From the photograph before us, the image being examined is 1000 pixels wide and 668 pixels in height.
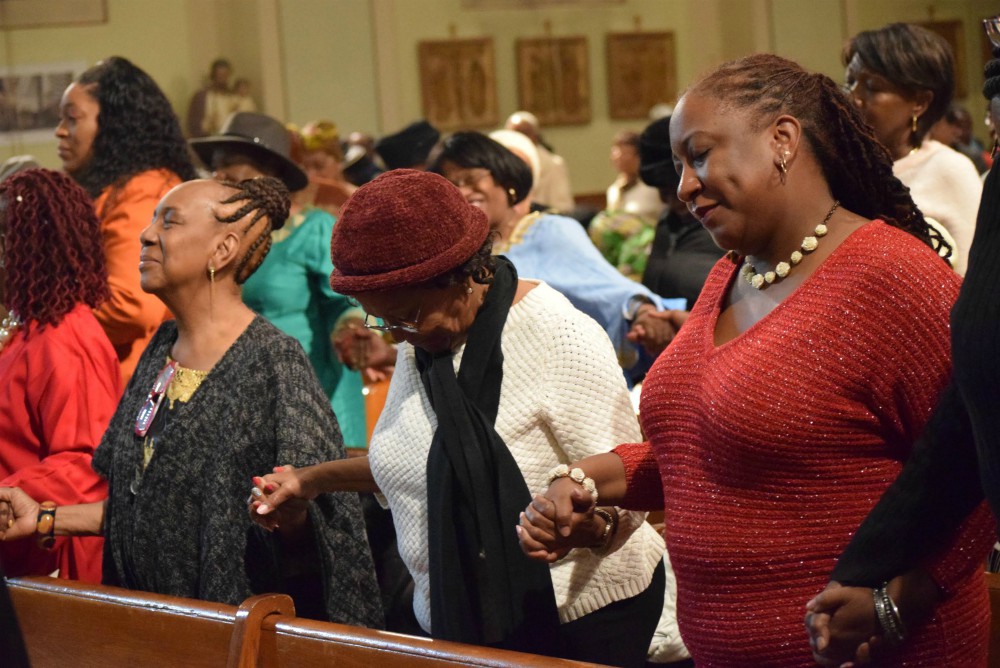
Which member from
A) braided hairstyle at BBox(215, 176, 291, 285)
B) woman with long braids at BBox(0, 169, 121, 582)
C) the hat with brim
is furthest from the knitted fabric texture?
the hat with brim

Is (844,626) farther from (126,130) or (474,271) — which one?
(126,130)

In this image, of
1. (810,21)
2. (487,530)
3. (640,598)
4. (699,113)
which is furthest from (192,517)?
(810,21)

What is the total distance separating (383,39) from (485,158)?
10.0 m

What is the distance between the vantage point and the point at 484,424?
2.38 meters

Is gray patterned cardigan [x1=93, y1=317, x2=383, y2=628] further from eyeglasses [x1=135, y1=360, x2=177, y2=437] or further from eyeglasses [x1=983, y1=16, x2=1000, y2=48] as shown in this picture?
eyeglasses [x1=983, y1=16, x2=1000, y2=48]

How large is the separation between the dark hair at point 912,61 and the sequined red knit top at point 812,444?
1912mm

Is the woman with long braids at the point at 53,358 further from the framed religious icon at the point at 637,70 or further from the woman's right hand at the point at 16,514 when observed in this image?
the framed religious icon at the point at 637,70

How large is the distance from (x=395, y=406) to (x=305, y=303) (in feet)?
6.31

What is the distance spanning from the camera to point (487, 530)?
238cm

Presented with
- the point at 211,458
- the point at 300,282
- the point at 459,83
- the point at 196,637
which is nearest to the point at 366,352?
the point at 300,282

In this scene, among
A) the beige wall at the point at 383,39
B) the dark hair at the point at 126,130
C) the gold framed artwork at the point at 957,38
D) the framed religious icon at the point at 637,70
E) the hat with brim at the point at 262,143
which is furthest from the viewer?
the framed religious icon at the point at 637,70

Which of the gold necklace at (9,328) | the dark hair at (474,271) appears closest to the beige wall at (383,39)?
the gold necklace at (9,328)

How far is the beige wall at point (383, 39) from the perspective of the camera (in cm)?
1321

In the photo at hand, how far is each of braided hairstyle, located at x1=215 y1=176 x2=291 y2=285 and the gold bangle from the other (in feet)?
2.29
